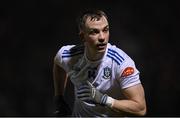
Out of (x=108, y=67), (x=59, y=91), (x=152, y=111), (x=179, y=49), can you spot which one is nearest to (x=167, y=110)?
(x=152, y=111)

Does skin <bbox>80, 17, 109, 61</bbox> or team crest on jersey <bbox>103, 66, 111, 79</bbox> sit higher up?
skin <bbox>80, 17, 109, 61</bbox>

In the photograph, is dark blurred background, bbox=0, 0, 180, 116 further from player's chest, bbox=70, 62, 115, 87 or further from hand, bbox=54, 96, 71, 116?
player's chest, bbox=70, 62, 115, 87

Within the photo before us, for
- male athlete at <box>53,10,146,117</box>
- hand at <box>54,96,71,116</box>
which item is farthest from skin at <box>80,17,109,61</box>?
hand at <box>54,96,71,116</box>

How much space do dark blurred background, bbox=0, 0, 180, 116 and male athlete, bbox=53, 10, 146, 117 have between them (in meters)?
2.58

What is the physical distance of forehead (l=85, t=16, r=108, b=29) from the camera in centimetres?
313

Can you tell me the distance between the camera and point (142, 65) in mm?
6086

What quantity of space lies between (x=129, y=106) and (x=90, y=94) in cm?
25

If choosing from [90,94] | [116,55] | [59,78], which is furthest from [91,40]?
[59,78]

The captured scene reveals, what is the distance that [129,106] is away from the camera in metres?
3.07

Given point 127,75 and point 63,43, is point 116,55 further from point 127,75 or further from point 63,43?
point 63,43

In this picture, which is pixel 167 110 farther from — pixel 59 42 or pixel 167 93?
pixel 59 42

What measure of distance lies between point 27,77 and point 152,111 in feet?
4.24

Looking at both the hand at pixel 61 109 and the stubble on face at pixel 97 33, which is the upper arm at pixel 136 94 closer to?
the stubble on face at pixel 97 33

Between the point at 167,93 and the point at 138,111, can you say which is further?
the point at 167,93
